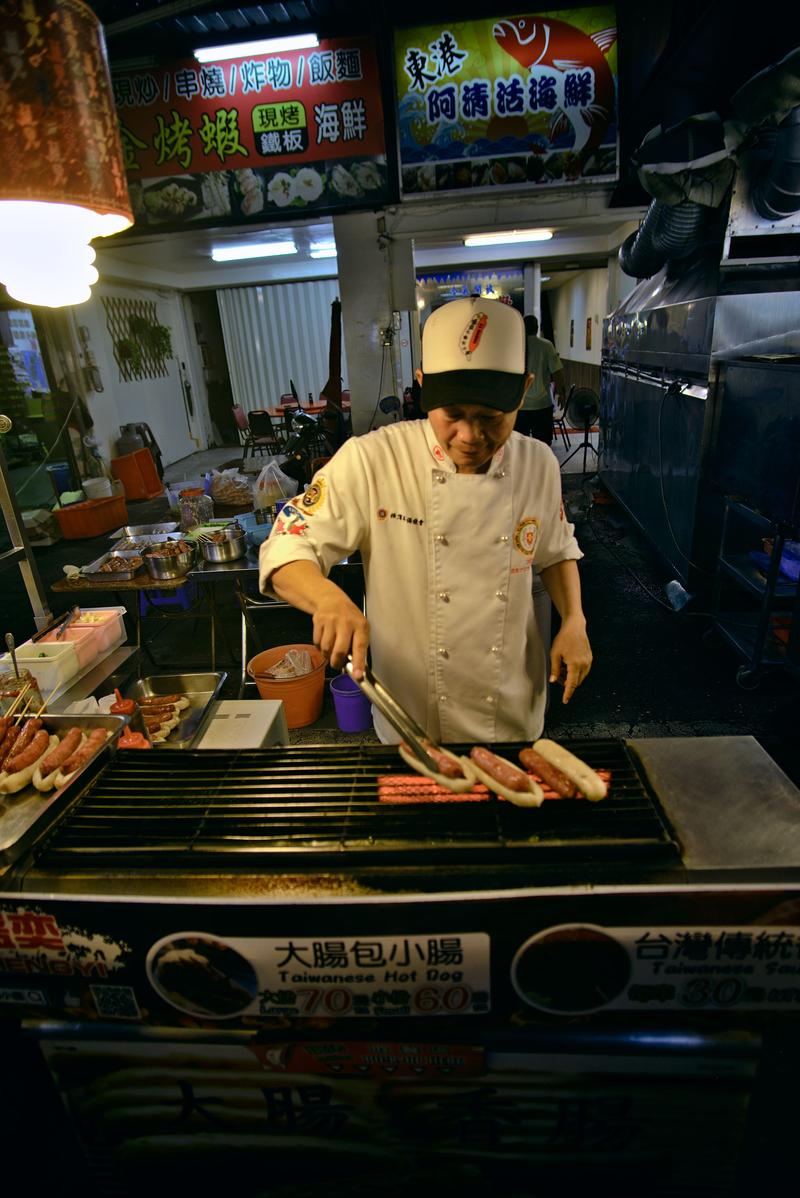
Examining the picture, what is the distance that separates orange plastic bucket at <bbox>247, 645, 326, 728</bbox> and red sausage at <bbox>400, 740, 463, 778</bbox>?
10.9 ft

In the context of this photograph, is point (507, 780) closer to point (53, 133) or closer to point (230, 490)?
point (53, 133)

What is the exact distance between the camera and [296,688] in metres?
4.96

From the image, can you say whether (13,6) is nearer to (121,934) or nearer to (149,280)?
(121,934)

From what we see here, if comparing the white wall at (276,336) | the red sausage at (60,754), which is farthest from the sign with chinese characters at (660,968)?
the white wall at (276,336)

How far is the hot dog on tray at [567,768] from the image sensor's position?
5.14 ft

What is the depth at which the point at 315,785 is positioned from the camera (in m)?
1.75

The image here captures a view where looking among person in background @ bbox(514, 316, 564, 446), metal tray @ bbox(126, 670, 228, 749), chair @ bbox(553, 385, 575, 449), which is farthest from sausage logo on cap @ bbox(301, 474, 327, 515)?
chair @ bbox(553, 385, 575, 449)

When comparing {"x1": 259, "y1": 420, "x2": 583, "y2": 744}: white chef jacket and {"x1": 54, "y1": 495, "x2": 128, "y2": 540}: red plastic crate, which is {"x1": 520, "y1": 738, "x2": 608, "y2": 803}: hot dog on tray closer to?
{"x1": 259, "y1": 420, "x2": 583, "y2": 744}: white chef jacket

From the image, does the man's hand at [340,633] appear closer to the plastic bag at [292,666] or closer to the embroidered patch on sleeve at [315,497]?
the embroidered patch on sleeve at [315,497]

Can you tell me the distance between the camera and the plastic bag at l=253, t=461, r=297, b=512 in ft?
20.2

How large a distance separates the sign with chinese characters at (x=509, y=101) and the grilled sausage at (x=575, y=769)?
27.2 feet

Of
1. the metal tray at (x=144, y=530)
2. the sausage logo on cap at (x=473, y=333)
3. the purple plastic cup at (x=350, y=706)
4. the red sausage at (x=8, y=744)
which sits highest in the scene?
the sausage logo on cap at (x=473, y=333)

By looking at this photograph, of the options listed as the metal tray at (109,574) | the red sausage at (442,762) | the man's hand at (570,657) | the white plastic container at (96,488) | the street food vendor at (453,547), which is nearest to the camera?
the red sausage at (442,762)

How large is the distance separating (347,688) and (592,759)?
3150 mm
